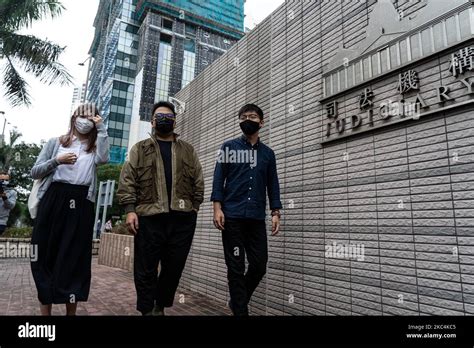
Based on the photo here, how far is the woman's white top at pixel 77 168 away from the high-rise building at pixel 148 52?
46.6m

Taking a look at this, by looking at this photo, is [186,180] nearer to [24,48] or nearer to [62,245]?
[62,245]

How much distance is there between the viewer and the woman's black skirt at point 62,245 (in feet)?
7.88

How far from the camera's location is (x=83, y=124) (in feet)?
8.84

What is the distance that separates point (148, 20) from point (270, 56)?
55855 mm

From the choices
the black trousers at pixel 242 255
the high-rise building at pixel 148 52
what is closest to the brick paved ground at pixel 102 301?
the black trousers at pixel 242 255

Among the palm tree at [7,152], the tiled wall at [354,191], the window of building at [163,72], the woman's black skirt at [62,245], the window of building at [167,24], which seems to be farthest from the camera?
the window of building at [167,24]

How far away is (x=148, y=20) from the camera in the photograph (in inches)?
2078

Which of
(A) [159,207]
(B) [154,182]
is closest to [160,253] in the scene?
(A) [159,207]

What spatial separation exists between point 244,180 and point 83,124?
1454 mm

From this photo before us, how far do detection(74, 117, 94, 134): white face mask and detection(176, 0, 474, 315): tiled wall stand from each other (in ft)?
7.12

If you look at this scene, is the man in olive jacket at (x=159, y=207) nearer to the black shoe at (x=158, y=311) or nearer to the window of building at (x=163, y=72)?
the black shoe at (x=158, y=311)
